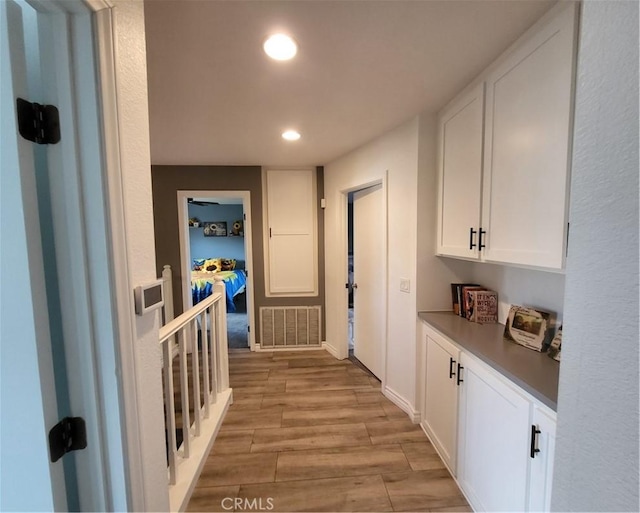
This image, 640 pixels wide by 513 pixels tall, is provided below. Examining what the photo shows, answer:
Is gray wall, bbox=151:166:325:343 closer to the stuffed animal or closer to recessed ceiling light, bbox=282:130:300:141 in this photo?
recessed ceiling light, bbox=282:130:300:141

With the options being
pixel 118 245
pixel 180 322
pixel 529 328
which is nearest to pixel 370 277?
pixel 529 328

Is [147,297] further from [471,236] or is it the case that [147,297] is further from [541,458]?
[471,236]

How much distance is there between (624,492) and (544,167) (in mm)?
1186

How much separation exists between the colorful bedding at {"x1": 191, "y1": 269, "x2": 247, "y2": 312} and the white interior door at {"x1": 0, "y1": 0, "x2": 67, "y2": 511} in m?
3.88

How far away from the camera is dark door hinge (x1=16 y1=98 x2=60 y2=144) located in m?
0.65

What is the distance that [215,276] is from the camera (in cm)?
456

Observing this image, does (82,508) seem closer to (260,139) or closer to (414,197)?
(414,197)

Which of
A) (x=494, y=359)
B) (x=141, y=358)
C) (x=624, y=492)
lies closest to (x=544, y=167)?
(x=494, y=359)

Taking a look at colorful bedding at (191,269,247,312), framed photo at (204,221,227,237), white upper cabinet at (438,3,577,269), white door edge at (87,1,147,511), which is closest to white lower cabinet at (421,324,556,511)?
white upper cabinet at (438,3,577,269)

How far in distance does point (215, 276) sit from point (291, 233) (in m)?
1.82

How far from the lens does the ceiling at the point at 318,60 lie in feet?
3.63

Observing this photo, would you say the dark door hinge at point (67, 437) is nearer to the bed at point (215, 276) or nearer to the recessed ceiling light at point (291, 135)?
the recessed ceiling light at point (291, 135)

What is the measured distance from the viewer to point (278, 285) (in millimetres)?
3604

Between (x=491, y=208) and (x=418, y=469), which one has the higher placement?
(x=491, y=208)
